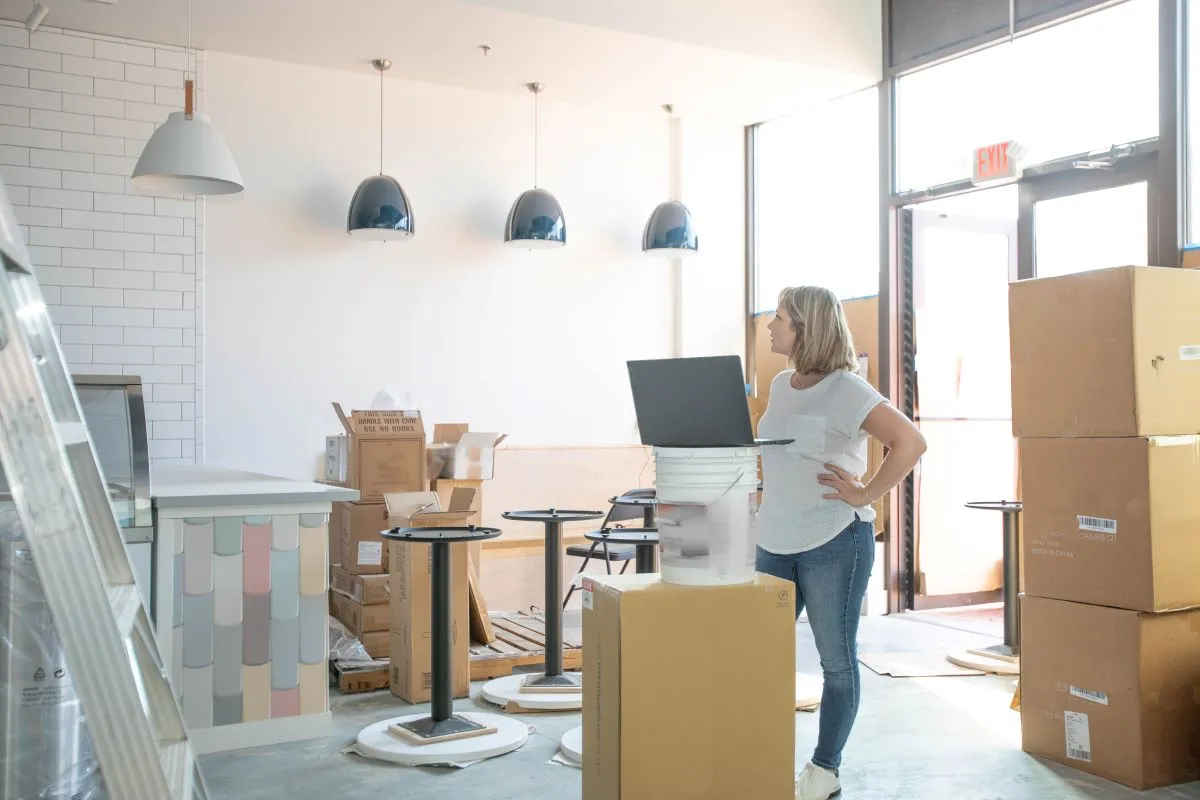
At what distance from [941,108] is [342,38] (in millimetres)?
3373

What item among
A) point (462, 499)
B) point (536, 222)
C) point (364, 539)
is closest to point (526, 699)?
point (462, 499)

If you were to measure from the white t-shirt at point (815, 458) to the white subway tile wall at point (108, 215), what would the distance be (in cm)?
408

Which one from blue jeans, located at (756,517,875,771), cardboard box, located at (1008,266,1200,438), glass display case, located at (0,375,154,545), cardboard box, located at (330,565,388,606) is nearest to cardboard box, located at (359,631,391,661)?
cardboard box, located at (330,565,388,606)

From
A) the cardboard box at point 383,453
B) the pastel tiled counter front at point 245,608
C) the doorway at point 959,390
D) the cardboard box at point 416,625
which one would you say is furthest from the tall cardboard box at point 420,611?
the doorway at point 959,390

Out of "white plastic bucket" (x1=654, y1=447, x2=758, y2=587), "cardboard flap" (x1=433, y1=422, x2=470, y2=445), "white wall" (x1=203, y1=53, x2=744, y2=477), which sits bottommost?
"white plastic bucket" (x1=654, y1=447, x2=758, y2=587)

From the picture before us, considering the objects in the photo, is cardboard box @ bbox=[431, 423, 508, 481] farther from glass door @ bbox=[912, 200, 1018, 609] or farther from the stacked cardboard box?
the stacked cardboard box

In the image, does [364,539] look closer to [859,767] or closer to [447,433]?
[447,433]

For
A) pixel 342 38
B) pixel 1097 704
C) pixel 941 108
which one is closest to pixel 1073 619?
pixel 1097 704

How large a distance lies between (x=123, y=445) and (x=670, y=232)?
13.5 ft

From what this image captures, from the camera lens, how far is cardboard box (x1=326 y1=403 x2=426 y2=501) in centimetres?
539

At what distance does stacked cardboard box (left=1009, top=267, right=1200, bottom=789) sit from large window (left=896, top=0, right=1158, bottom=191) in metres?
1.84

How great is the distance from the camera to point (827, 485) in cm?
292

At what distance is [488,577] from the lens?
6516 mm

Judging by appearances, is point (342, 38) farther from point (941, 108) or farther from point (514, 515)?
point (941, 108)
